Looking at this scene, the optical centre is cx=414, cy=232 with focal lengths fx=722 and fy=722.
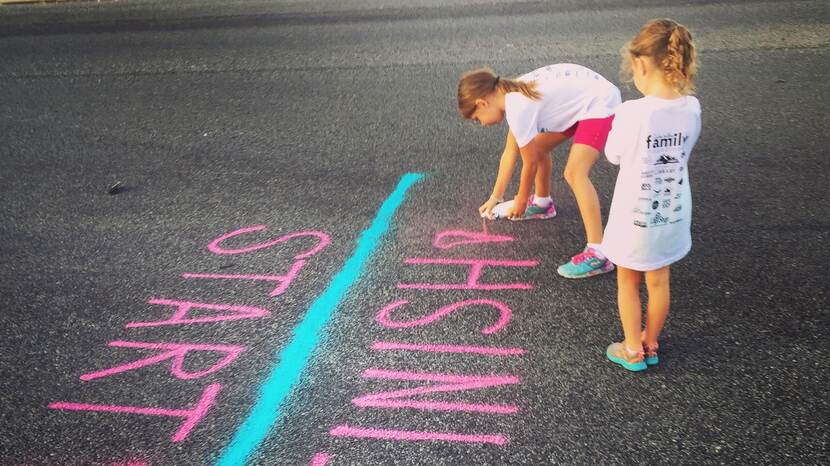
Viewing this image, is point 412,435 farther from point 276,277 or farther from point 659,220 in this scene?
point 276,277

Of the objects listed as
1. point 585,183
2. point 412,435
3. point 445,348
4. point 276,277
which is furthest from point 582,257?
point 276,277

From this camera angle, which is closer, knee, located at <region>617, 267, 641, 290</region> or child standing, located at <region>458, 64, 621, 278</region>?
knee, located at <region>617, 267, 641, 290</region>

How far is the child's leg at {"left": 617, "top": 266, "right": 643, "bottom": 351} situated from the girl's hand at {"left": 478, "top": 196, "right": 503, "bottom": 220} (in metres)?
1.27

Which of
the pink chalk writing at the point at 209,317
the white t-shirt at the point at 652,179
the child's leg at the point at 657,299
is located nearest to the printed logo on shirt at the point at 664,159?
the white t-shirt at the point at 652,179

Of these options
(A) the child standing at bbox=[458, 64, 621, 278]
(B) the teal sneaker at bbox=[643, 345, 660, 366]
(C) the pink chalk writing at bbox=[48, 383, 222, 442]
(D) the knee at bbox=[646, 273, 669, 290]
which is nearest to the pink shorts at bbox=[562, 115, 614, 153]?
(A) the child standing at bbox=[458, 64, 621, 278]

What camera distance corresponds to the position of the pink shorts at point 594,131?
359 centimetres

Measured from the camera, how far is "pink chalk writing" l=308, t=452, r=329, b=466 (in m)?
2.57

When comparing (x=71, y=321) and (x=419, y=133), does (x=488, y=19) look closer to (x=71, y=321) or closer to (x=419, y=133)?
(x=419, y=133)

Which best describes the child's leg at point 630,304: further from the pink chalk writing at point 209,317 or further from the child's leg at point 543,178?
the pink chalk writing at point 209,317

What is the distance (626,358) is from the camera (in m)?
2.94

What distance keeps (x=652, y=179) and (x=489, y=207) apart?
5.03ft

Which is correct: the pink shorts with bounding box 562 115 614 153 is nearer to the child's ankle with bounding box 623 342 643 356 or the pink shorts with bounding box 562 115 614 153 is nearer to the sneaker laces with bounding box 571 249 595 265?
the sneaker laces with bounding box 571 249 595 265

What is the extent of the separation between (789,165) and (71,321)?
428cm

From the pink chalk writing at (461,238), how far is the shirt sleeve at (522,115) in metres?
0.64
